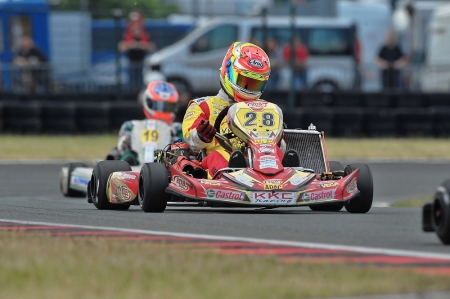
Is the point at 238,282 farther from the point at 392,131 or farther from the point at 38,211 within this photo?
the point at 392,131

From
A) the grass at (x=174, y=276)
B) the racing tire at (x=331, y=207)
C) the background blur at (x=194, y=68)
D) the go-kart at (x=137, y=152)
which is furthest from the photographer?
the background blur at (x=194, y=68)

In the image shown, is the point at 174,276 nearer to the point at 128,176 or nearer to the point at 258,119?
the point at 258,119

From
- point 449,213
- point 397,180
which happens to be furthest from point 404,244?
point 397,180

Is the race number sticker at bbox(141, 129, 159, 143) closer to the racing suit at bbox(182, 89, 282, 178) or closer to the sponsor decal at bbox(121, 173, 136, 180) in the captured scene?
the racing suit at bbox(182, 89, 282, 178)

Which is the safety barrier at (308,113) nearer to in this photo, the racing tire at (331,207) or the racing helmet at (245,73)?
the racing tire at (331,207)

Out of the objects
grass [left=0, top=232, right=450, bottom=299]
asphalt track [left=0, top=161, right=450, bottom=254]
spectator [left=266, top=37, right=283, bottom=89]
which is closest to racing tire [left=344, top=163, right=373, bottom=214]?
asphalt track [left=0, top=161, right=450, bottom=254]

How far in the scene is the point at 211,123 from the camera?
902 cm

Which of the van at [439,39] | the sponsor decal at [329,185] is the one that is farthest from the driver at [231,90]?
the van at [439,39]

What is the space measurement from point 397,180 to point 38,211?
716 centimetres

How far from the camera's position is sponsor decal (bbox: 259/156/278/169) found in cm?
794

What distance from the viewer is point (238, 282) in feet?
15.1

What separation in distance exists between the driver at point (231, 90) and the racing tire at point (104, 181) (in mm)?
663

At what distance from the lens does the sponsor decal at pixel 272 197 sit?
776 centimetres

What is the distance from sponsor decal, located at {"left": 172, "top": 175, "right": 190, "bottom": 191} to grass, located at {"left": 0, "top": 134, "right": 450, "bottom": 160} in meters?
8.67
